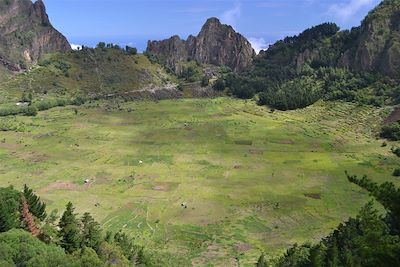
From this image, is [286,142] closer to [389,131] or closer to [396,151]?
[396,151]

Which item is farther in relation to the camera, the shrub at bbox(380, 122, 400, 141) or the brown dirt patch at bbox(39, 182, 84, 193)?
the shrub at bbox(380, 122, 400, 141)

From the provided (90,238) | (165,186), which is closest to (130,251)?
(90,238)

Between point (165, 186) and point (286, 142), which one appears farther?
point (286, 142)

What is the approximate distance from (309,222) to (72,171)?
217ft

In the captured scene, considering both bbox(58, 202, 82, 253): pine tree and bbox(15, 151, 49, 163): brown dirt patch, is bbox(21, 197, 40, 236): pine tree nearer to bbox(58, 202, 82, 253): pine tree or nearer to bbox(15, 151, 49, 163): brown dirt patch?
bbox(58, 202, 82, 253): pine tree

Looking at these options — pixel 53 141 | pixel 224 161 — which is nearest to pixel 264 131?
pixel 224 161

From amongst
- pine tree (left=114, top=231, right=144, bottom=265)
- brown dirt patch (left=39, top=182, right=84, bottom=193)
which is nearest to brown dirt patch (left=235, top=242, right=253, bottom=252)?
pine tree (left=114, top=231, right=144, bottom=265)

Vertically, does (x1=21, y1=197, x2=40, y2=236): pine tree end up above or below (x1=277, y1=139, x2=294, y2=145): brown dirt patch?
below

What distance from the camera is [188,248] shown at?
83.9 metres

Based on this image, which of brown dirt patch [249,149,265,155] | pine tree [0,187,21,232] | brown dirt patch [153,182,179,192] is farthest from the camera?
brown dirt patch [249,149,265,155]

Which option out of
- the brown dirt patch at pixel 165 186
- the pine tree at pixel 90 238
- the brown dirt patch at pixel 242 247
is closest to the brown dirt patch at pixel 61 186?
the brown dirt patch at pixel 165 186

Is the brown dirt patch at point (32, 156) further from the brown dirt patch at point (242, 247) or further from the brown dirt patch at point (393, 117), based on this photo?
the brown dirt patch at point (393, 117)

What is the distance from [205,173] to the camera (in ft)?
423

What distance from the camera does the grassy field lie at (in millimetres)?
91375
